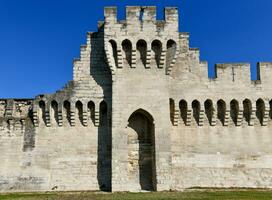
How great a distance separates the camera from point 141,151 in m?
20.9

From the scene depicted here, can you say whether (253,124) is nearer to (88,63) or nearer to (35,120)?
(88,63)

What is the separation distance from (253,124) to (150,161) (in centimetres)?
618

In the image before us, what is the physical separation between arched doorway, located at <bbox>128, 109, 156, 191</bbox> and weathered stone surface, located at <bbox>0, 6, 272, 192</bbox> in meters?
0.05

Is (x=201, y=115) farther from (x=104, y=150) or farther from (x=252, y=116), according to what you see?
(x=104, y=150)

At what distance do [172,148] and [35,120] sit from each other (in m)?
7.50

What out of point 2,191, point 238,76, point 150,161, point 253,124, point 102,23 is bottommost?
point 2,191

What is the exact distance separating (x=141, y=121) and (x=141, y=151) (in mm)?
1622

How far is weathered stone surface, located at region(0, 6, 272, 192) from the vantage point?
806 inches

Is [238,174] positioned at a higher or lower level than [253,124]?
lower

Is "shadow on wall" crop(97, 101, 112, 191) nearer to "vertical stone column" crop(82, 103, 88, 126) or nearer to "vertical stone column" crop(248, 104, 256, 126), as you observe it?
"vertical stone column" crop(82, 103, 88, 126)

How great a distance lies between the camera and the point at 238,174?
21.2m

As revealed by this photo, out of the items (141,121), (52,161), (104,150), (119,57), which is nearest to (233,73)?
(141,121)

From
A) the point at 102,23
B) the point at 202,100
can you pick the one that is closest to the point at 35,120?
the point at 102,23

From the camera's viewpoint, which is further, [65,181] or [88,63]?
[88,63]
